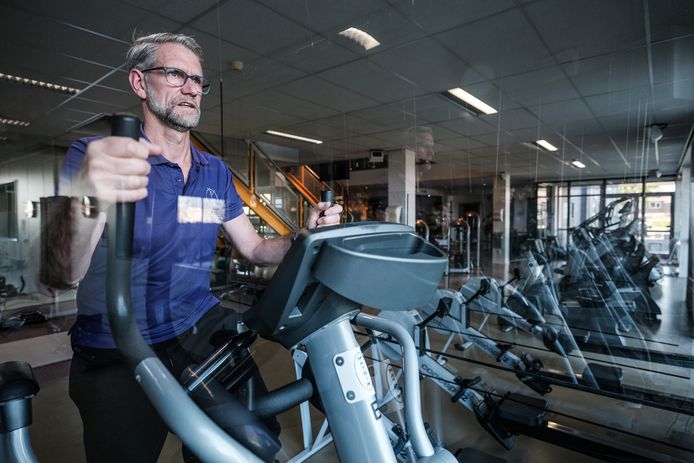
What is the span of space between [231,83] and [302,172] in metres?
0.96

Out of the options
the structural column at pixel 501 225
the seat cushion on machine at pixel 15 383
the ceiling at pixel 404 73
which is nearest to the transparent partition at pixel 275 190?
the ceiling at pixel 404 73

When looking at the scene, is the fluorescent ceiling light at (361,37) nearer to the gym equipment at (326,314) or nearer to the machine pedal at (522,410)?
the gym equipment at (326,314)

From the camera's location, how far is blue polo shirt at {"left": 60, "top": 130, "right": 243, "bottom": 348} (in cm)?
76

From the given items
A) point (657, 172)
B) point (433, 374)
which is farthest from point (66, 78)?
point (657, 172)

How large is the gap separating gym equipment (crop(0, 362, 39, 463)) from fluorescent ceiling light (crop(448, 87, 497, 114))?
3.61 meters

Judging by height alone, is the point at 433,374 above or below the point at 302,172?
below

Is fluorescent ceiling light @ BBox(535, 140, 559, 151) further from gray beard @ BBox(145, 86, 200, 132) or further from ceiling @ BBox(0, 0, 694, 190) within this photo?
gray beard @ BBox(145, 86, 200, 132)

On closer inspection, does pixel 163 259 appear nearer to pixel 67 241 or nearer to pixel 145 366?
pixel 67 241

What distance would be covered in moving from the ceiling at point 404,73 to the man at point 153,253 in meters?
0.14

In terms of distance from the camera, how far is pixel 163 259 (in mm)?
851

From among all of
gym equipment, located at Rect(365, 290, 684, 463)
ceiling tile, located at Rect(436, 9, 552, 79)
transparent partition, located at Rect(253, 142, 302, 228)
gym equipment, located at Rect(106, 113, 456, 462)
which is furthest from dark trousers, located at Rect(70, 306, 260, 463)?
ceiling tile, located at Rect(436, 9, 552, 79)

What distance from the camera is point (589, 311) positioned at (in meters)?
3.88

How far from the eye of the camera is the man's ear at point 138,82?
0.80 metres

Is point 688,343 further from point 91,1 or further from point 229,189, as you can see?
point 91,1
